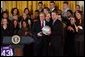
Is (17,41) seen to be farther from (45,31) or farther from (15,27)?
(45,31)

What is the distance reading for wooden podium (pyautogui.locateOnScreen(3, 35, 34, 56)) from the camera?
2807 millimetres

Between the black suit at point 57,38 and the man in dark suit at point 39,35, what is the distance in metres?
0.12

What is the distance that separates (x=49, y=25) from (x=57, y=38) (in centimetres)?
17

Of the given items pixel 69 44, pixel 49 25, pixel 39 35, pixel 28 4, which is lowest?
pixel 69 44

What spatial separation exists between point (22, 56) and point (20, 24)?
363mm

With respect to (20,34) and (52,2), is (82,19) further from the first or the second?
(20,34)

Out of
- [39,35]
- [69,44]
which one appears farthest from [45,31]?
[69,44]

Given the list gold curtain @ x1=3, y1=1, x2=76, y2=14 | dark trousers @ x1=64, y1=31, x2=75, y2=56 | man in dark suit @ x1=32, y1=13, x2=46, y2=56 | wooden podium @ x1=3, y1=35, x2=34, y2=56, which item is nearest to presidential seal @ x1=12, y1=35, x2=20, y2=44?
wooden podium @ x1=3, y1=35, x2=34, y2=56

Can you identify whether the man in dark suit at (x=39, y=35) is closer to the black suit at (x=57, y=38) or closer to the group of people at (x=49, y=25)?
the group of people at (x=49, y=25)

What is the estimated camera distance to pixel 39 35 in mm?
2826

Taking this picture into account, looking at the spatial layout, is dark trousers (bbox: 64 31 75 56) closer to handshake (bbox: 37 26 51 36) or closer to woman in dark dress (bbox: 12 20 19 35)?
handshake (bbox: 37 26 51 36)

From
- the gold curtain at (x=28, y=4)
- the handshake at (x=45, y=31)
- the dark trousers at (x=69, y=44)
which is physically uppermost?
the gold curtain at (x=28, y=4)

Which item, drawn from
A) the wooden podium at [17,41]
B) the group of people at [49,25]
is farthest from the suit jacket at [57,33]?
the wooden podium at [17,41]

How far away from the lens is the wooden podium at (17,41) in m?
2.81
